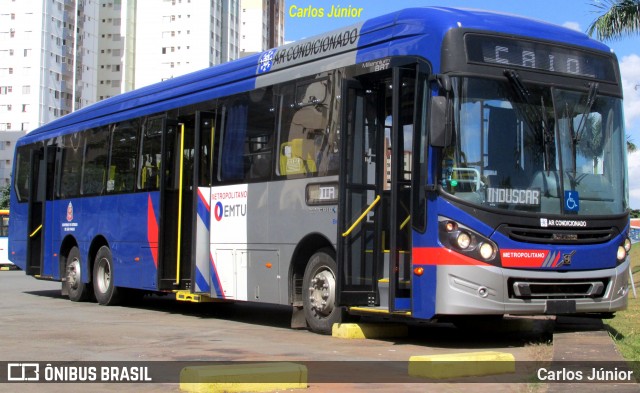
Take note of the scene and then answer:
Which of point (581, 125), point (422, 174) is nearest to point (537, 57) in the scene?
point (581, 125)

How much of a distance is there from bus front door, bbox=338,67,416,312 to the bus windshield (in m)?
0.82

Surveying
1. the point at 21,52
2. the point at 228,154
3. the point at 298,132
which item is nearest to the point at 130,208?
the point at 228,154

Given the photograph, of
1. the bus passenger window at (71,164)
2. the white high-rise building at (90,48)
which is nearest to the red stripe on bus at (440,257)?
the bus passenger window at (71,164)

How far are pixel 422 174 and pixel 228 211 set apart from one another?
4388 mm

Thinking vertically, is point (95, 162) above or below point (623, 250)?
above

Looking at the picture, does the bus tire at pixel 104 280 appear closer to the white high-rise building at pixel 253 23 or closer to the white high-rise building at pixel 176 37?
the white high-rise building at pixel 176 37

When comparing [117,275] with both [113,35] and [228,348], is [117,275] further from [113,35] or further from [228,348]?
[113,35]

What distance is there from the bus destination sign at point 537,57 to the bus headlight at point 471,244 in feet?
6.14

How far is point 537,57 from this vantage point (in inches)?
425

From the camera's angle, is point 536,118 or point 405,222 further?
point 405,222

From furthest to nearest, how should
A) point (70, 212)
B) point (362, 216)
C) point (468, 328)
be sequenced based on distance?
point (70, 212), point (468, 328), point (362, 216)

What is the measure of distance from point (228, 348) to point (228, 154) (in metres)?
4.04

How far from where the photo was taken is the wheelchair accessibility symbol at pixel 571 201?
34.5 feet

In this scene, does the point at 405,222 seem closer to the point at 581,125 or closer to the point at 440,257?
the point at 440,257
